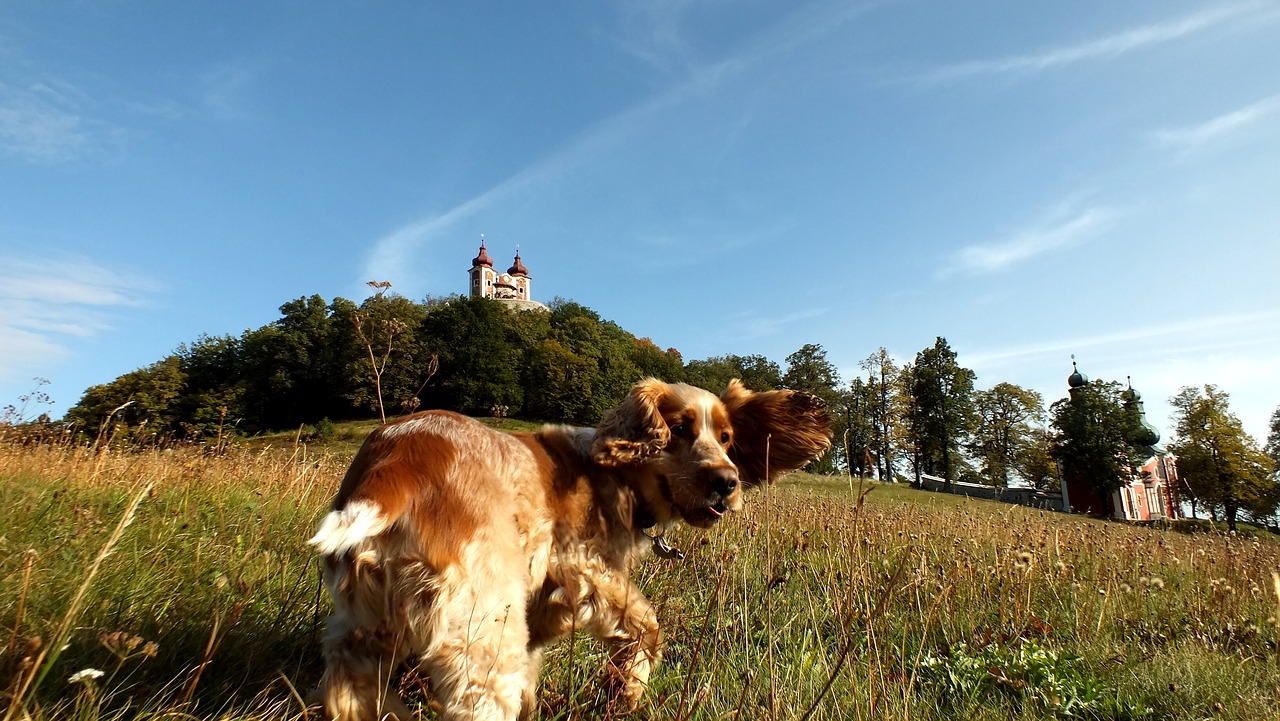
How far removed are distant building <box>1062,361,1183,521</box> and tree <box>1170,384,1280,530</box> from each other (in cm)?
133

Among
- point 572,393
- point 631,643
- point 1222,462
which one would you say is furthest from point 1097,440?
point 631,643

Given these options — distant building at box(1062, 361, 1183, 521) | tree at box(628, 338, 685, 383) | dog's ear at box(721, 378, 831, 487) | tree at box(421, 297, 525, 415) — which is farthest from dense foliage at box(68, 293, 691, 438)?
dog's ear at box(721, 378, 831, 487)

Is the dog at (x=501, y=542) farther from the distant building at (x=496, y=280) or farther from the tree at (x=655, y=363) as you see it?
the distant building at (x=496, y=280)

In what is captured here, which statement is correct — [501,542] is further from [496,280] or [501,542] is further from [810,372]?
[496,280]

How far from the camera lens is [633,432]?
354 centimetres

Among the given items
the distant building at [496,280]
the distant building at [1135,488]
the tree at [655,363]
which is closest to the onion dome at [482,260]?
the distant building at [496,280]

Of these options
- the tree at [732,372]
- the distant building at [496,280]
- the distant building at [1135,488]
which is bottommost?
the distant building at [1135,488]

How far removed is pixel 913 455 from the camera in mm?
59062

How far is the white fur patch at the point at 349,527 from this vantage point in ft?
7.44

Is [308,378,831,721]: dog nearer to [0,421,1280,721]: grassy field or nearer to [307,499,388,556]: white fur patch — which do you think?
[307,499,388,556]: white fur patch

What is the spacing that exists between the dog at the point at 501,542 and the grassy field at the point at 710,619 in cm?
22

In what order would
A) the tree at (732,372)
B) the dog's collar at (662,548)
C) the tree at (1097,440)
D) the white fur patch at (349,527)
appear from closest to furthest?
1. the white fur patch at (349,527)
2. the dog's collar at (662,548)
3. the tree at (1097,440)
4. the tree at (732,372)

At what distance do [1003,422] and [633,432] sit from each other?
6391cm

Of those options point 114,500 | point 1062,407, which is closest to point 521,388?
point 1062,407
